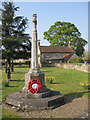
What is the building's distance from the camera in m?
47.4

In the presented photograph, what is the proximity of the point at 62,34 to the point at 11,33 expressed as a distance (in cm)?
2290

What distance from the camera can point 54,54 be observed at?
4903cm

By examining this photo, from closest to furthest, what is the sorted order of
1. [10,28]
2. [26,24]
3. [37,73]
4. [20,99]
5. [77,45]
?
[20,99] < [37,73] < [10,28] < [26,24] < [77,45]

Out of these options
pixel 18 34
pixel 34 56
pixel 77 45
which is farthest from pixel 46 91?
pixel 77 45

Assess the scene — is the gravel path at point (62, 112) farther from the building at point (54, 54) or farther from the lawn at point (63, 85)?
the building at point (54, 54)

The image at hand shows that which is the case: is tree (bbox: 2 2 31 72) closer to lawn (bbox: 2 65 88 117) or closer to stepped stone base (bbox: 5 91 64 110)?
lawn (bbox: 2 65 88 117)

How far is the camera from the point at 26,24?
35.8 meters

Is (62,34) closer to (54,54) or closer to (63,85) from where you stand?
(54,54)

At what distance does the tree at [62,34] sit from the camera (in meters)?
50.2

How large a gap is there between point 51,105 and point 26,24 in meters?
32.0

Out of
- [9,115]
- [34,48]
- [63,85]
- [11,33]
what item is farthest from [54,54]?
[9,115]

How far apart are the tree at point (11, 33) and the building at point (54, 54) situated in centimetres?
1279

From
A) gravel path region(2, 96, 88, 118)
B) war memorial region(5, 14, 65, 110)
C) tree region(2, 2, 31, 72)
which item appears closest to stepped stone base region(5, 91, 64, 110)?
war memorial region(5, 14, 65, 110)

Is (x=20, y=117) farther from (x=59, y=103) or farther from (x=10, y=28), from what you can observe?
(x=10, y=28)
